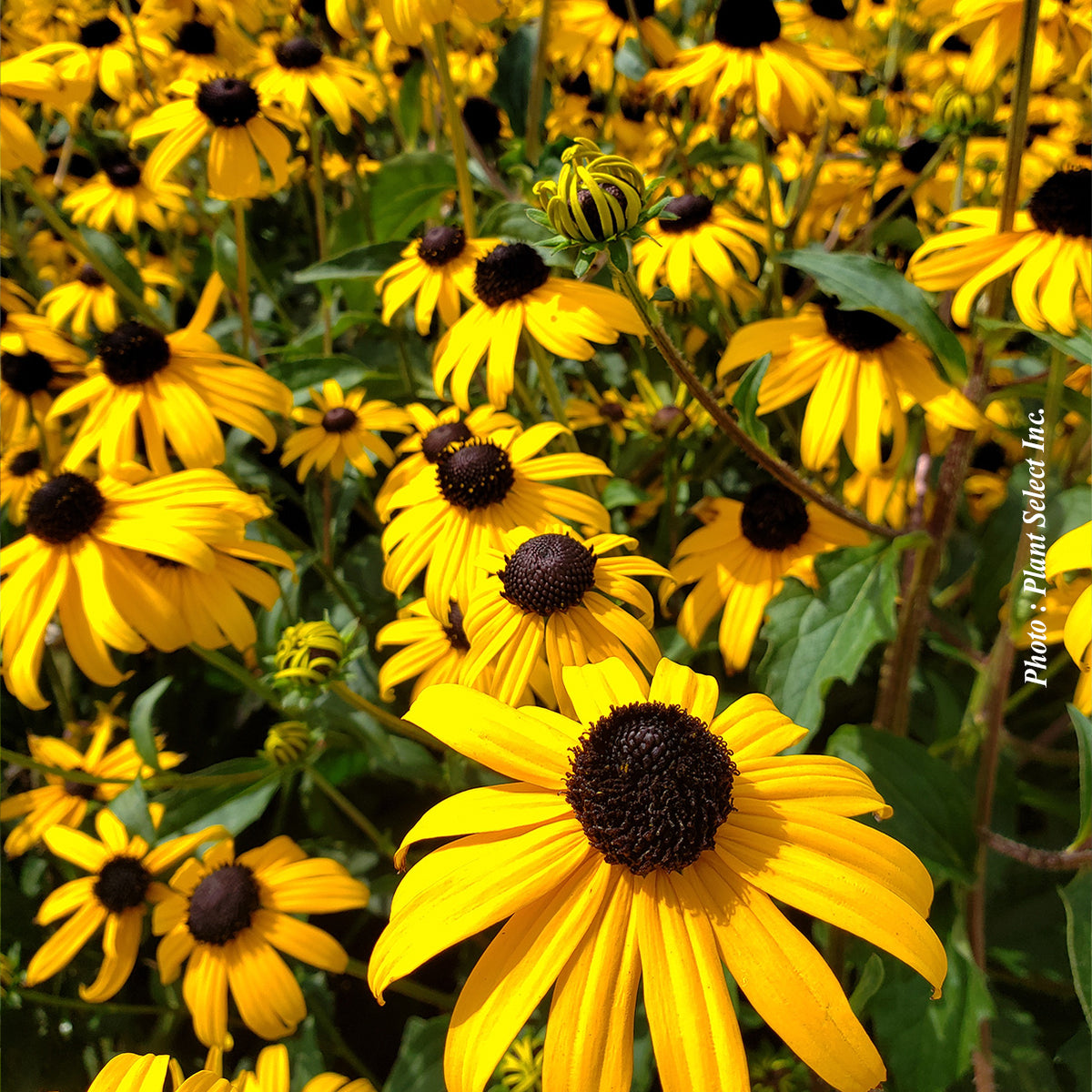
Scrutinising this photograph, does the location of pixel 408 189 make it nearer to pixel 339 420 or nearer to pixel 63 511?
pixel 339 420

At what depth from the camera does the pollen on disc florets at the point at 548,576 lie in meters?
0.82

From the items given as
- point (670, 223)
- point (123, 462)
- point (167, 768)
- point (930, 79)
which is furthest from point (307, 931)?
point (930, 79)

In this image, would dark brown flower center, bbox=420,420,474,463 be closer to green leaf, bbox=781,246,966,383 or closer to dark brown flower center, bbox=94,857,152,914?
green leaf, bbox=781,246,966,383

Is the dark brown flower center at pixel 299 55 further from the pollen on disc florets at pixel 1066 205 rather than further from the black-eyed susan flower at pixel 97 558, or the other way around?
the pollen on disc florets at pixel 1066 205

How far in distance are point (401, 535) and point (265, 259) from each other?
62.8 inches

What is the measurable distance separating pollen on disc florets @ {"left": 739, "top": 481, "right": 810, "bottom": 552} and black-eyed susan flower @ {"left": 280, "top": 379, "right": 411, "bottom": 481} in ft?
1.91

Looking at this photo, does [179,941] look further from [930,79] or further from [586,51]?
[930,79]

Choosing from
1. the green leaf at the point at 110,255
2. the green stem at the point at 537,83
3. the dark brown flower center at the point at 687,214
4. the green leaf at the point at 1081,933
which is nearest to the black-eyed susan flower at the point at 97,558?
the green leaf at the point at 110,255

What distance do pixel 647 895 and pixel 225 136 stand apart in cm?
135

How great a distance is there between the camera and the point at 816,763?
65 centimetres

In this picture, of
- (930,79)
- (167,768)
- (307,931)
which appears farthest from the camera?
(930,79)

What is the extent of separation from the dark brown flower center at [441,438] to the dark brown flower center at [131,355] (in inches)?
16.4

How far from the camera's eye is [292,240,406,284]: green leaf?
4.30 feet

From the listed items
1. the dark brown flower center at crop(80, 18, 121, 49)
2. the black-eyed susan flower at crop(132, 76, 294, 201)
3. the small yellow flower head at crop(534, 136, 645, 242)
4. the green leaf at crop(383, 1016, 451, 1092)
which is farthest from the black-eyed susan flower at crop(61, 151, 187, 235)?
the green leaf at crop(383, 1016, 451, 1092)
